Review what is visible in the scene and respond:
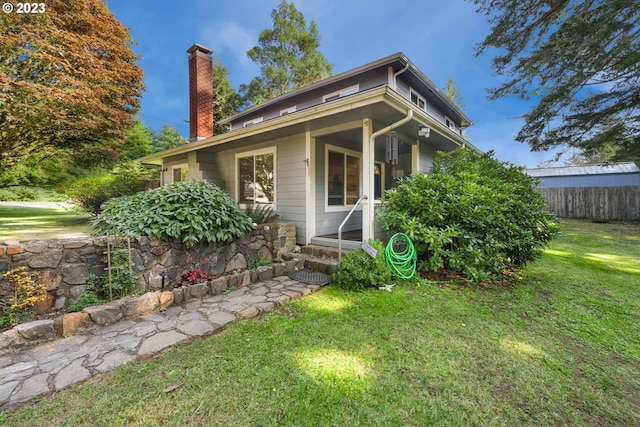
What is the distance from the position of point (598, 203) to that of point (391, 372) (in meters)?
16.8

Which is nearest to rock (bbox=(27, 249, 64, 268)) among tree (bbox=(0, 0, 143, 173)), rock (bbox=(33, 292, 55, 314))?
rock (bbox=(33, 292, 55, 314))

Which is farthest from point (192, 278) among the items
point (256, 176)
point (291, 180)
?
point (256, 176)

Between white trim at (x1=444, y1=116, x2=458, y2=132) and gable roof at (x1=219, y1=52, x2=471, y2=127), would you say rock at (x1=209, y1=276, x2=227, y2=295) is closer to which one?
gable roof at (x1=219, y1=52, x2=471, y2=127)

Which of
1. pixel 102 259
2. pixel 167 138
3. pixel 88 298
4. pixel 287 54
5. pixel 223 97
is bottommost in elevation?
pixel 88 298

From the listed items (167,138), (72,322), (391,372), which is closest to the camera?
(391,372)

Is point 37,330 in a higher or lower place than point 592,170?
lower

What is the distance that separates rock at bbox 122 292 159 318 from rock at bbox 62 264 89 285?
25.6 inches

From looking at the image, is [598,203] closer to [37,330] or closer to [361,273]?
[361,273]

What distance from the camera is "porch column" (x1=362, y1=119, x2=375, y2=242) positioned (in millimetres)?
4691

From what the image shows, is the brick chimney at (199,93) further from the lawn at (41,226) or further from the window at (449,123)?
the window at (449,123)

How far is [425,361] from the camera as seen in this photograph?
2.25m

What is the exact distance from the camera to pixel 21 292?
2711mm

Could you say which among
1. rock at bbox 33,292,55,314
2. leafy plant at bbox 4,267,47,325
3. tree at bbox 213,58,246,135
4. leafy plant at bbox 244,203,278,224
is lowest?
rock at bbox 33,292,55,314

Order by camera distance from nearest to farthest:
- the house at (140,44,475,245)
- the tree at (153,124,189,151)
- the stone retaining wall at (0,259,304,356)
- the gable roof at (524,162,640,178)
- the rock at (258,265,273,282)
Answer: the stone retaining wall at (0,259,304,356)
the rock at (258,265,273,282)
the house at (140,44,475,245)
the gable roof at (524,162,640,178)
the tree at (153,124,189,151)
